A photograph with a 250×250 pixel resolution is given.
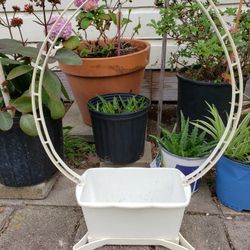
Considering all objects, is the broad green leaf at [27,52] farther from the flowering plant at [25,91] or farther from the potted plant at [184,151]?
the potted plant at [184,151]

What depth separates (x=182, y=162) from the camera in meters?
1.75

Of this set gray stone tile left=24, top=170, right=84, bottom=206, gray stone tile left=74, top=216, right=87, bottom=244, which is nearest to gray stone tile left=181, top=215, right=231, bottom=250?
gray stone tile left=74, top=216, right=87, bottom=244

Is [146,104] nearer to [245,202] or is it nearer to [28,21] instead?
[245,202]

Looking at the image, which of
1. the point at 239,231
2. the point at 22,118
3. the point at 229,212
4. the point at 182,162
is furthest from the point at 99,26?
the point at 239,231

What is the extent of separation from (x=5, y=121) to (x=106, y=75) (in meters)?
0.85

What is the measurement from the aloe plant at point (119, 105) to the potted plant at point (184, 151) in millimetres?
270

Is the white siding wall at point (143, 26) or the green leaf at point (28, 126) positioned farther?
the white siding wall at point (143, 26)

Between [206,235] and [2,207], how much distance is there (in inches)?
43.4

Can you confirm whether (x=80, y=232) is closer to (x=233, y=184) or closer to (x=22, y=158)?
(x=22, y=158)

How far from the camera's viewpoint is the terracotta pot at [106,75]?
2.18 m

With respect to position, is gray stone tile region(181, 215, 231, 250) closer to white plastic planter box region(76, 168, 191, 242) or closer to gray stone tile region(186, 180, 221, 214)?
gray stone tile region(186, 180, 221, 214)

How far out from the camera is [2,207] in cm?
182

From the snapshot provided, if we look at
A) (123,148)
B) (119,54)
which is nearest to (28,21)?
(119,54)

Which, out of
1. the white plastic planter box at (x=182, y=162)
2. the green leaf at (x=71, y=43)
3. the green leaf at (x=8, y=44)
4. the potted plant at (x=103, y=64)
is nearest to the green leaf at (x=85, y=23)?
the potted plant at (x=103, y=64)
